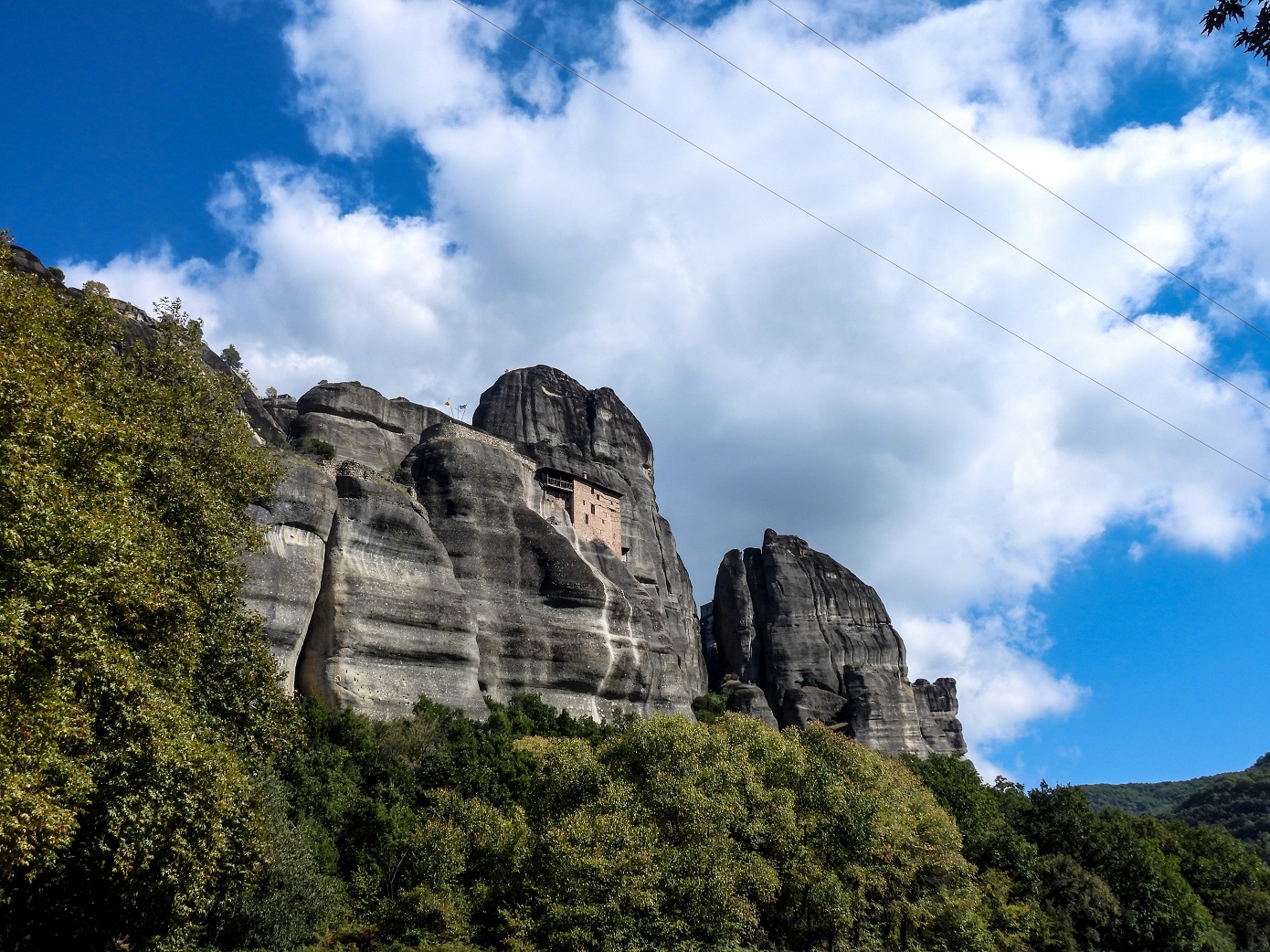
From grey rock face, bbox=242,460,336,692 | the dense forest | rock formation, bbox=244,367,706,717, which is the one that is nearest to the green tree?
the dense forest

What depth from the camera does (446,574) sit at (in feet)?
158

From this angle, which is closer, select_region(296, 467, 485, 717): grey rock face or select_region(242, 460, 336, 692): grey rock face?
select_region(242, 460, 336, 692): grey rock face

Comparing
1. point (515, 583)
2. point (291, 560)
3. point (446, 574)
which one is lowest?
point (291, 560)

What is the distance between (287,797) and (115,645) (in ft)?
54.6

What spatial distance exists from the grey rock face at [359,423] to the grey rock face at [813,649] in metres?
34.0

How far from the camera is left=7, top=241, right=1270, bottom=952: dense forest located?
15.3m

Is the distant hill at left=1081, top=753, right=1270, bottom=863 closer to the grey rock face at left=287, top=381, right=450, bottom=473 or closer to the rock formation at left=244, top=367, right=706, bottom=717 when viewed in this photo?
the rock formation at left=244, top=367, right=706, bottom=717

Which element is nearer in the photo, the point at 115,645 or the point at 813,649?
the point at 115,645

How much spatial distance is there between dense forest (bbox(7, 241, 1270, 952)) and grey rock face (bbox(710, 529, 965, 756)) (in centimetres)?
3462

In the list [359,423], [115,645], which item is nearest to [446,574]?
[359,423]

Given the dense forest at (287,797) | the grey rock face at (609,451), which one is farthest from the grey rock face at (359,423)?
the dense forest at (287,797)

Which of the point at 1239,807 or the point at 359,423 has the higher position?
the point at 359,423

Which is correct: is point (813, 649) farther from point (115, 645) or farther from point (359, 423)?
point (115, 645)

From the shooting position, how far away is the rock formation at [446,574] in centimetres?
4259
